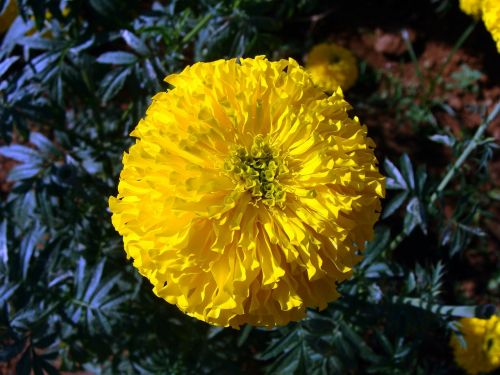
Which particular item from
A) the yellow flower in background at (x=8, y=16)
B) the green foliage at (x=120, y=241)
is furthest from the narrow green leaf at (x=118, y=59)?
the yellow flower in background at (x=8, y=16)

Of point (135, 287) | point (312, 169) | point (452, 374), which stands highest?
point (312, 169)

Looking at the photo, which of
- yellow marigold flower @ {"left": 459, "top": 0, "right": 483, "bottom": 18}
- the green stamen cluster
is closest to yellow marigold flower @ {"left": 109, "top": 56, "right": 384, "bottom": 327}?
the green stamen cluster

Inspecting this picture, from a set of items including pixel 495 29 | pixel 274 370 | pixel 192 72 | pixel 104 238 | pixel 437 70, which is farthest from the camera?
pixel 437 70

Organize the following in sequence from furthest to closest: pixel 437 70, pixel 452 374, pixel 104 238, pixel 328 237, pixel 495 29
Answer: pixel 437 70 → pixel 452 374 → pixel 104 238 → pixel 495 29 → pixel 328 237

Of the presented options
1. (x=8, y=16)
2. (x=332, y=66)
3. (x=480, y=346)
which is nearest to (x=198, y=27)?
(x=332, y=66)

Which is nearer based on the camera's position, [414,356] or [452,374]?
[414,356]

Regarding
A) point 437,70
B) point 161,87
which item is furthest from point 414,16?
point 161,87

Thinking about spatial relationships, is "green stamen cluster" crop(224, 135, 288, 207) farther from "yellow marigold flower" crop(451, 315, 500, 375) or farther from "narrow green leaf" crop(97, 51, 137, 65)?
"yellow marigold flower" crop(451, 315, 500, 375)

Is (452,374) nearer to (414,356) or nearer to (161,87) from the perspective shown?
(414,356)
